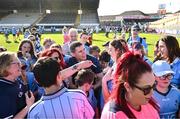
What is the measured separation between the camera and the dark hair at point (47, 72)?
3705 mm

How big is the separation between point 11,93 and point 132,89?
199cm

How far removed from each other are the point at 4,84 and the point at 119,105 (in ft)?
6.73

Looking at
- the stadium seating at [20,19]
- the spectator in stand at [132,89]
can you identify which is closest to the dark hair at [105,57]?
the spectator in stand at [132,89]

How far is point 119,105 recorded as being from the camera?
9.98ft

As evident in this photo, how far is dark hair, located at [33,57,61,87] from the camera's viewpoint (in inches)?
146

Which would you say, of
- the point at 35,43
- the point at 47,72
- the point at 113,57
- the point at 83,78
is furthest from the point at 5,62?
the point at 35,43

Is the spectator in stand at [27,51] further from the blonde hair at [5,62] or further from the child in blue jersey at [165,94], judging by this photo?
the child in blue jersey at [165,94]

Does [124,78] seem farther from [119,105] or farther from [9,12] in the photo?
[9,12]

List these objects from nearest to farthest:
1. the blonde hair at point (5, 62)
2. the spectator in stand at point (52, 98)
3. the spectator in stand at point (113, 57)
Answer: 1. the spectator in stand at point (52, 98)
2. the blonde hair at point (5, 62)
3. the spectator in stand at point (113, 57)

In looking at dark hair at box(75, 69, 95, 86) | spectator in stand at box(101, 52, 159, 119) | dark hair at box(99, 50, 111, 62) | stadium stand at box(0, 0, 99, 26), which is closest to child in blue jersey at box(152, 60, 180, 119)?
dark hair at box(75, 69, 95, 86)

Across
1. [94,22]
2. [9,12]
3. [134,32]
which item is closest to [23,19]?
[9,12]

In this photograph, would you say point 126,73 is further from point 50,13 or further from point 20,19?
point 50,13

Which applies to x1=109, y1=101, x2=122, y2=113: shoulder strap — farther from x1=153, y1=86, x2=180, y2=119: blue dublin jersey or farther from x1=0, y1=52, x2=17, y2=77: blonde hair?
x1=0, y1=52, x2=17, y2=77: blonde hair

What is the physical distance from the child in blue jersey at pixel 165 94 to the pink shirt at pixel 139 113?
4.79 ft
